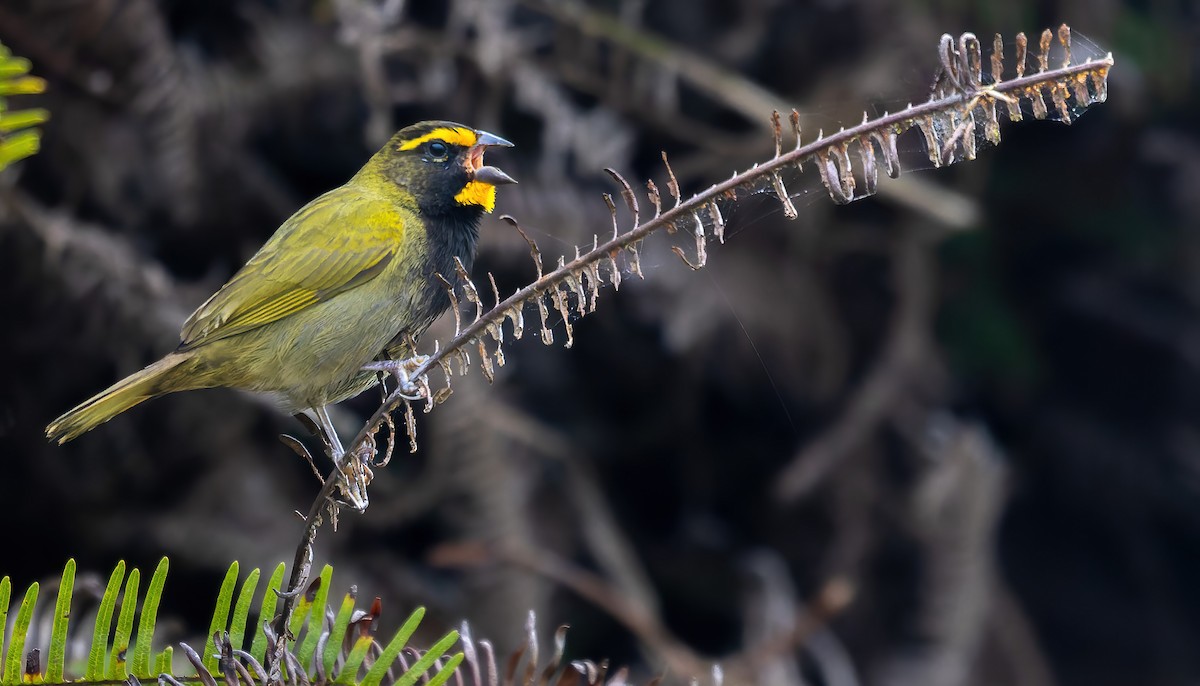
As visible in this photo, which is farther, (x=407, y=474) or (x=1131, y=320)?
(x=1131, y=320)

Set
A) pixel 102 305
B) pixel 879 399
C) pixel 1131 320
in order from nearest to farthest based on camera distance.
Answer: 1. pixel 102 305
2. pixel 879 399
3. pixel 1131 320

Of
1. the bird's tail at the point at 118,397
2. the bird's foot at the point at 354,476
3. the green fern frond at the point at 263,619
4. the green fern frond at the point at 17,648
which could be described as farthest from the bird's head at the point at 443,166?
the green fern frond at the point at 17,648

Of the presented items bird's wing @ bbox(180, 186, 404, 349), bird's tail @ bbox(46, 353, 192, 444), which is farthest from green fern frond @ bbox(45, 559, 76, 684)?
bird's wing @ bbox(180, 186, 404, 349)

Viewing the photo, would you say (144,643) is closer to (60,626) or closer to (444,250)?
(60,626)

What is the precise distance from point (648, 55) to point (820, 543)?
89.8 inches

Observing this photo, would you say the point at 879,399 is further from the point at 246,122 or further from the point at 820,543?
A: the point at 246,122

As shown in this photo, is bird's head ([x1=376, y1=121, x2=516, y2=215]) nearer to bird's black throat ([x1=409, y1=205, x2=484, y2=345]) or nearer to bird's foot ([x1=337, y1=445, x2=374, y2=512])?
bird's black throat ([x1=409, y1=205, x2=484, y2=345])

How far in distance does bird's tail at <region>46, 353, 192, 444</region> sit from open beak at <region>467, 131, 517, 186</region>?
19.9 inches

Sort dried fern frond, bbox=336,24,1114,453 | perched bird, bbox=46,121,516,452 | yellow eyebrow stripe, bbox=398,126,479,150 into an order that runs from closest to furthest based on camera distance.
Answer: dried fern frond, bbox=336,24,1114,453, perched bird, bbox=46,121,516,452, yellow eyebrow stripe, bbox=398,126,479,150

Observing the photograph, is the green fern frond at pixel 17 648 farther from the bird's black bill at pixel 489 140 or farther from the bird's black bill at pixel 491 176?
the bird's black bill at pixel 489 140

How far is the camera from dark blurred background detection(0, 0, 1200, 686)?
134 inches

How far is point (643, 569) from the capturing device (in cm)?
495

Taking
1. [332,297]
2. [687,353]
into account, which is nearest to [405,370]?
[332,297]

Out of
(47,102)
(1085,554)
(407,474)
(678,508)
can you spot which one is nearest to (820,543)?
(678,508)
